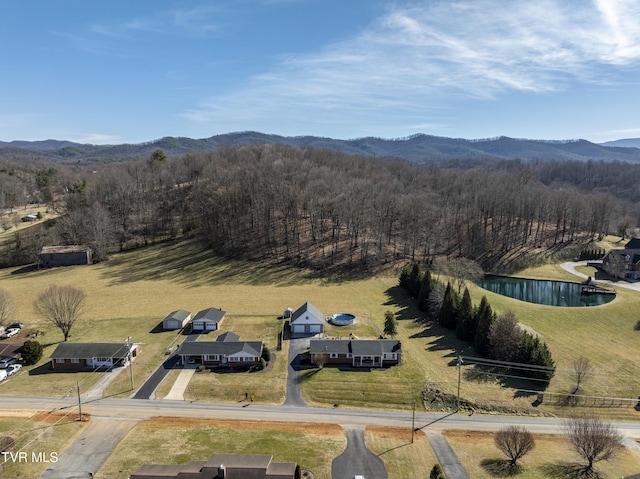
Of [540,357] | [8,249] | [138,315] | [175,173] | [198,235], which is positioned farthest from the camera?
[175,173]

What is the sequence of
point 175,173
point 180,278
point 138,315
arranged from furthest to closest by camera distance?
1. point 175,173
2. point 180,278
3. point 138,315

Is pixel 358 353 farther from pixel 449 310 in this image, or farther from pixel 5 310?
pixel 5 310

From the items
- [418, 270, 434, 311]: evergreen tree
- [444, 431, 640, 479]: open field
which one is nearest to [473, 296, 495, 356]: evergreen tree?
[418, 270, 434, 311]: evergreen tree

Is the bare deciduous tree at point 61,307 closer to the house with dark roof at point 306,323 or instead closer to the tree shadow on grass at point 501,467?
the house with dark roof at point 306,323

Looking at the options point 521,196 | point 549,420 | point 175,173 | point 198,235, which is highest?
point 175,173

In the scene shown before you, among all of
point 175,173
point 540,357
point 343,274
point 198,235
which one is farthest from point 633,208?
point 175,173

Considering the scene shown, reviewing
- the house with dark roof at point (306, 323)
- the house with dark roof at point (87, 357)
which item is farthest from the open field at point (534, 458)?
the house with dark roof at point (87, 357)

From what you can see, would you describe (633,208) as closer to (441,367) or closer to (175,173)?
(441,367)

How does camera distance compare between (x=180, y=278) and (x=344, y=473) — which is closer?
(x=344, y=473)
